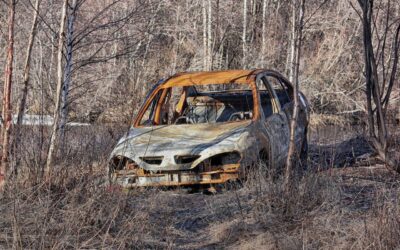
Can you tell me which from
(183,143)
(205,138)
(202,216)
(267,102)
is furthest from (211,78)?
(202,216)

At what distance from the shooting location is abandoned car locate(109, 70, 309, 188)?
285 inches

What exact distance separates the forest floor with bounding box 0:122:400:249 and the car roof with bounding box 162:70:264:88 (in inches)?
77.2

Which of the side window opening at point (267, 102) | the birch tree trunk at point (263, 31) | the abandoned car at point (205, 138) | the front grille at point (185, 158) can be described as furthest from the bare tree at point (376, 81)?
the birch tree trunk at point (263, 31)

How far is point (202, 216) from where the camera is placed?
6203 mm

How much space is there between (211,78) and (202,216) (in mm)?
2853

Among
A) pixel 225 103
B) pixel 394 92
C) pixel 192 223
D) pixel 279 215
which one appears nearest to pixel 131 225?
pixel 192 223

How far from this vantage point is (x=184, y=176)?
7.25m

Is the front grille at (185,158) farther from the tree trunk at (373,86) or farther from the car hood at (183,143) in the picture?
the tree trunk at (373,86)

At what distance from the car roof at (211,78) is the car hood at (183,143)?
777 millimetres

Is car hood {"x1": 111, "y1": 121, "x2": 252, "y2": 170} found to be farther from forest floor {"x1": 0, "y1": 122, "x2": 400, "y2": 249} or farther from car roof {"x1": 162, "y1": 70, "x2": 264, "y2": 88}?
car roof {"x1": 162, "y1": 70, "x2": 264, "y2": 88}

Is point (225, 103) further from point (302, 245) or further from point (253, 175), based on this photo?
point (302, 245)

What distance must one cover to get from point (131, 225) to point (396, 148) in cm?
422

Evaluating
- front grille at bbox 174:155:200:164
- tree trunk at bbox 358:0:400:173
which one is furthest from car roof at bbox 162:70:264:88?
tree trunk at bbox 358:0:400:173

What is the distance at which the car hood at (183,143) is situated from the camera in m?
7.27
